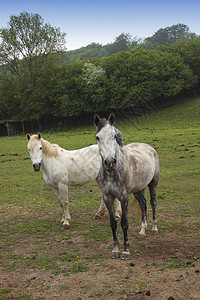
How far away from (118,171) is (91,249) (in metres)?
1.80

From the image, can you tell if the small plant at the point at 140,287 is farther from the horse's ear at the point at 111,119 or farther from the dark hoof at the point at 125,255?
the horse's ear at the point at 111,119

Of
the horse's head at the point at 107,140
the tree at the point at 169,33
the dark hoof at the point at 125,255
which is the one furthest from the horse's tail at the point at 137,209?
the tree at the point at 169,33

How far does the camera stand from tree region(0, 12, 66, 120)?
43406mm

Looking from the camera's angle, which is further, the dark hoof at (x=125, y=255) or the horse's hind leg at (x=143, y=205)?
the horse's hind leg at (x=143, y=205)

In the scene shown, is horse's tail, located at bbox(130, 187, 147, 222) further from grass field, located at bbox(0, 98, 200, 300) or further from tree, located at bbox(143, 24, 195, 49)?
tree, located at bbox(143, 24, 195, 49)

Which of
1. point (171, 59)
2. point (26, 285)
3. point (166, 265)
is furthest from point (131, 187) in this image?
point (171, 59)

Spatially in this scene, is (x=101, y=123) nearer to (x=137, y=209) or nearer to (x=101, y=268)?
(x=101, y=268)

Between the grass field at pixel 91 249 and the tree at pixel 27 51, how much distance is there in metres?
34.9

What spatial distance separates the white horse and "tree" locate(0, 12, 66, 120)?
36.2 meters

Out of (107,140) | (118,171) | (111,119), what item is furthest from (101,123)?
(118,171)

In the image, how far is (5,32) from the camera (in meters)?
43.7

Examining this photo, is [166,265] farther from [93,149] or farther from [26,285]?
[93,149]

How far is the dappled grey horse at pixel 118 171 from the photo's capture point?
461 centimetres

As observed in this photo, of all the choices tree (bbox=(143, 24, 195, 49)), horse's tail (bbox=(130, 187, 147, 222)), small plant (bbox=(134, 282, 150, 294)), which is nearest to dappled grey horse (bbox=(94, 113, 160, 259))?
horse's tail (bbox=(130, 187, 147, 222))
